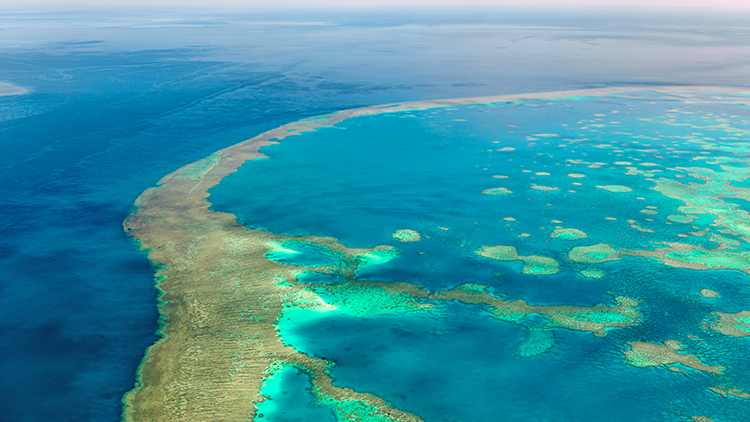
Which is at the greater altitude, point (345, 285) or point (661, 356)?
point (345, 285)

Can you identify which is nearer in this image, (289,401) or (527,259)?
(289,401)

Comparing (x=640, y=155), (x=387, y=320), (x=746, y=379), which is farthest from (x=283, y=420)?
(x=640, y=155)

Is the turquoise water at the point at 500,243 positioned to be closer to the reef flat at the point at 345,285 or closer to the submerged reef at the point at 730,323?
the reef flat at the point at 345,285

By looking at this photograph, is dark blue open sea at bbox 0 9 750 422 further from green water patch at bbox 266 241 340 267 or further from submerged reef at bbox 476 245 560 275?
green water patch at bbox 266 241 340 267

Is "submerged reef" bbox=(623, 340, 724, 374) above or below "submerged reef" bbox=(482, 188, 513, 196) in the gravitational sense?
below

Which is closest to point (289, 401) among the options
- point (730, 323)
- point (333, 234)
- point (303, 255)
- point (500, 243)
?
point (303, 255)

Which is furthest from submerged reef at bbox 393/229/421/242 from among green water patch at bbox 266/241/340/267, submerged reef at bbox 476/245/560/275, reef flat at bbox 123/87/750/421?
green water patch at bbox 266/241/340/267

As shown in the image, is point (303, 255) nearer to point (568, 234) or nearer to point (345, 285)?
point (345, 285)
